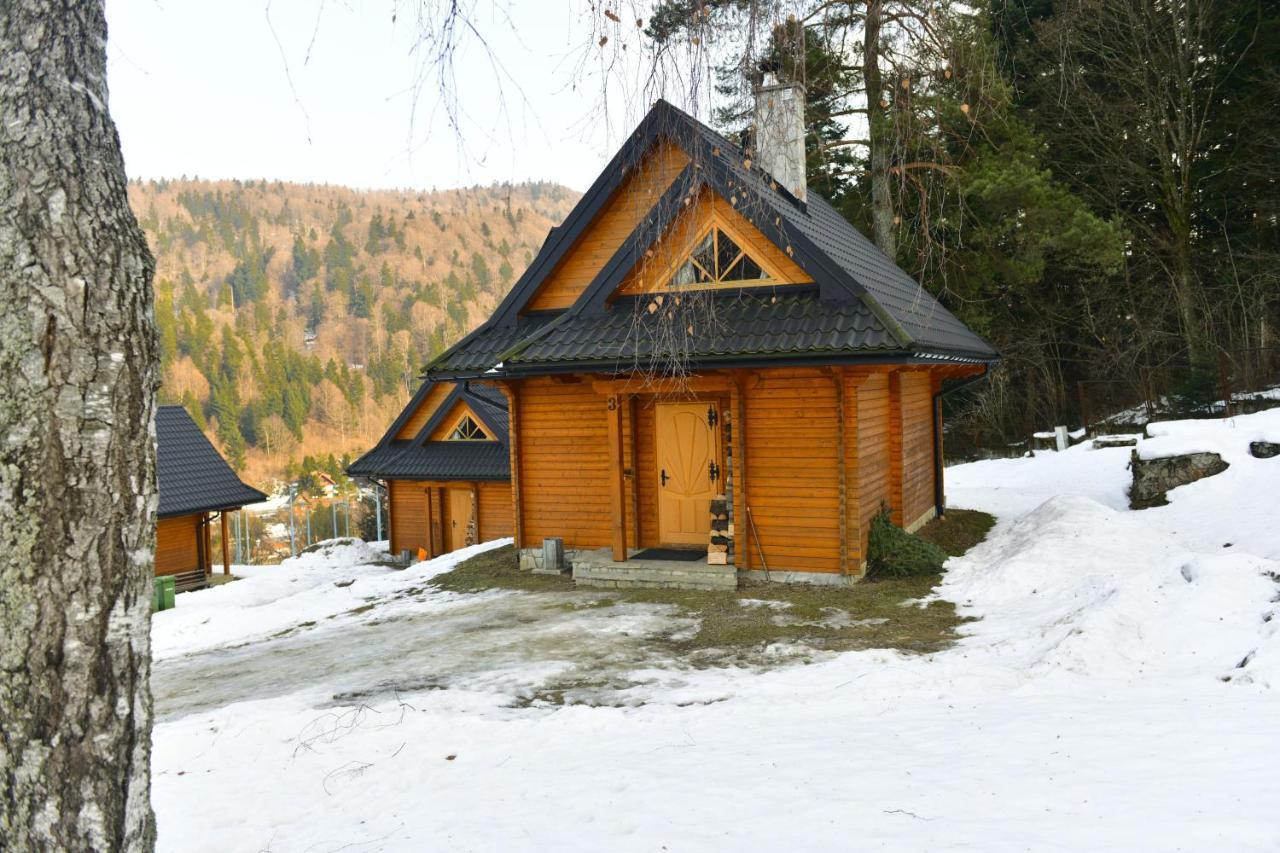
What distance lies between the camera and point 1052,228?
2033cm

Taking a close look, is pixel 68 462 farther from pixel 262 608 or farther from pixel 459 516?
pixel 459 516

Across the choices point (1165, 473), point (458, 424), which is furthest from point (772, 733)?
point (458, 424)

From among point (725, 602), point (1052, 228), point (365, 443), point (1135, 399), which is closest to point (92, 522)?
point (725, 602)

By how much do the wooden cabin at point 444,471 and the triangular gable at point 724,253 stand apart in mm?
10885

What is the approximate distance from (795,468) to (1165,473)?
6.17 m

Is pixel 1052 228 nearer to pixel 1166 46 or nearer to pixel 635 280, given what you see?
pixel 1166 46

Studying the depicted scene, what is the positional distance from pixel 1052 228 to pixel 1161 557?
13.6 meters

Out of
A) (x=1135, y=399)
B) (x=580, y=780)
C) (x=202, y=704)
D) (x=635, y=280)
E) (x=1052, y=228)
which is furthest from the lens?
(x=1135, y=399)

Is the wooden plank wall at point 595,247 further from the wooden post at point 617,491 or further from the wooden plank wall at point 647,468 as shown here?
the wooden post at point 617,491

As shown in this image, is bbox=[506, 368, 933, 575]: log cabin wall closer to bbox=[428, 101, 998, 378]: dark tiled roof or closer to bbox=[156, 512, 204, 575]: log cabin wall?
bbox=[428, 101, 998, 378]: dark tiled roof

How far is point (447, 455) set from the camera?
72.2 feet

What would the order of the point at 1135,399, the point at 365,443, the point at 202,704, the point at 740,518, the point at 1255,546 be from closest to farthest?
the point at 202,704 < the point at 1255,546 < the point at 740,518 < the point at 1135,399 < the point at 365,443

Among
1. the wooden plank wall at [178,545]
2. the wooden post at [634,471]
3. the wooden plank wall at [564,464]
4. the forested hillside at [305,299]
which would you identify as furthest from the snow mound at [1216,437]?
the forested hillside at [305,299]

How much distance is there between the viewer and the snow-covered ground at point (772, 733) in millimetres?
3914
